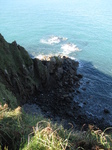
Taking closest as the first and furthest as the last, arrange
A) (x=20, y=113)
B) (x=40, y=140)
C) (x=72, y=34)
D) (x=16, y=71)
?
(x=40, y=140) < (x=20, y=113) < (x=16, y=71) < (x=72, y=34)

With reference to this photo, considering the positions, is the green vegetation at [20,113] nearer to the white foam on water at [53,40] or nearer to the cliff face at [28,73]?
the cliff face at [28,73]

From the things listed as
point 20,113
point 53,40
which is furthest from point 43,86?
point 53,40

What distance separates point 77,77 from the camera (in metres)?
48.4

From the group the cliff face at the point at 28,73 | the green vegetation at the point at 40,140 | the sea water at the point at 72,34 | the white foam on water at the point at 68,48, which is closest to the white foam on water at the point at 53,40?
the sea water at the point at 72,34

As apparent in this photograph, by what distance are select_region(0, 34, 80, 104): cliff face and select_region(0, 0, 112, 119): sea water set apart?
7.30 metres

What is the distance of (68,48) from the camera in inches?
2876

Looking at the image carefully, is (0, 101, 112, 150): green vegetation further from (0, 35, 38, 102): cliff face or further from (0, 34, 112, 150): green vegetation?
(0, 35, 38, 102): cliff face

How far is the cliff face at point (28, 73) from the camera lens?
34.5m

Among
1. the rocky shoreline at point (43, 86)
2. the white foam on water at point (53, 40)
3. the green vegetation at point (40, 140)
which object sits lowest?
the green vegetation at point (40, 140)

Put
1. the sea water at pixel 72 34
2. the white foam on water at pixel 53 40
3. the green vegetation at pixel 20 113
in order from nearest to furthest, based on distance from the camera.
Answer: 1. the green vegetation at pixel 20 113
2. the sea water at pixel 72 34
3. the white foam on water at pixel 53 40

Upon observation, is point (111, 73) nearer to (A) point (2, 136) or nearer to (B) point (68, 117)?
(B) point (68, 117)

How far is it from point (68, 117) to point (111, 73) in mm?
28650

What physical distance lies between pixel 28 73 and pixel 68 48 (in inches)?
1497

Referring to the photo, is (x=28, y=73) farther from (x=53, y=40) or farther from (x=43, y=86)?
(x=53, y=40)
